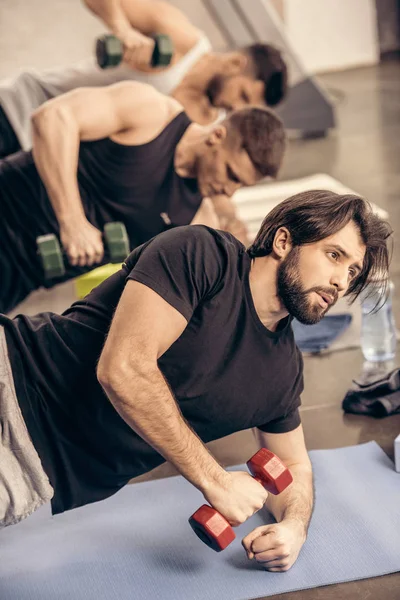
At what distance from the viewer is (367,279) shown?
219 centimetres

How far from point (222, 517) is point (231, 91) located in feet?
8.54


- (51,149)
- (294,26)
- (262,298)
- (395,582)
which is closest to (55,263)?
(51,149)

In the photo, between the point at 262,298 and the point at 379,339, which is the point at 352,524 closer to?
the point at 262,298

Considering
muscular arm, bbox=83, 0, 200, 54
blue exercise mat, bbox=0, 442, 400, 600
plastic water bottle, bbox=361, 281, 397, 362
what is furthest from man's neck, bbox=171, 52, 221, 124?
blue exercise mat, bbox=0, 442, 400, 600

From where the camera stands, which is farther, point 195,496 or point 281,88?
point 281,88

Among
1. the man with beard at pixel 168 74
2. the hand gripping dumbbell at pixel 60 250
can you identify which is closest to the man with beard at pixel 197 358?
the hand gripping dumbbell at pixel 60 250

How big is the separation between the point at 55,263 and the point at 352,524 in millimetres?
1325

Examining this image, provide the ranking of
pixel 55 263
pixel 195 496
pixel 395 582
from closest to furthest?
pixel 395 582 → pixel 195 496 → pixel 55 263

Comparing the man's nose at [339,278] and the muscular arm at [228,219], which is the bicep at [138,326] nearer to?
the man's nose at [339,278]

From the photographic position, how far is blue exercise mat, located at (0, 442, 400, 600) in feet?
6.93

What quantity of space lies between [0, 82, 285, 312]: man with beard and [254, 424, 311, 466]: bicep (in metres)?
1.05

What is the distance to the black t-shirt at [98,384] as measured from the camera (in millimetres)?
2039

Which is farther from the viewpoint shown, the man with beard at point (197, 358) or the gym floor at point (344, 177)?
the gym floor at point (344, 177)

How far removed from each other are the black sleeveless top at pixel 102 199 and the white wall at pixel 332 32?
4.59 metres
